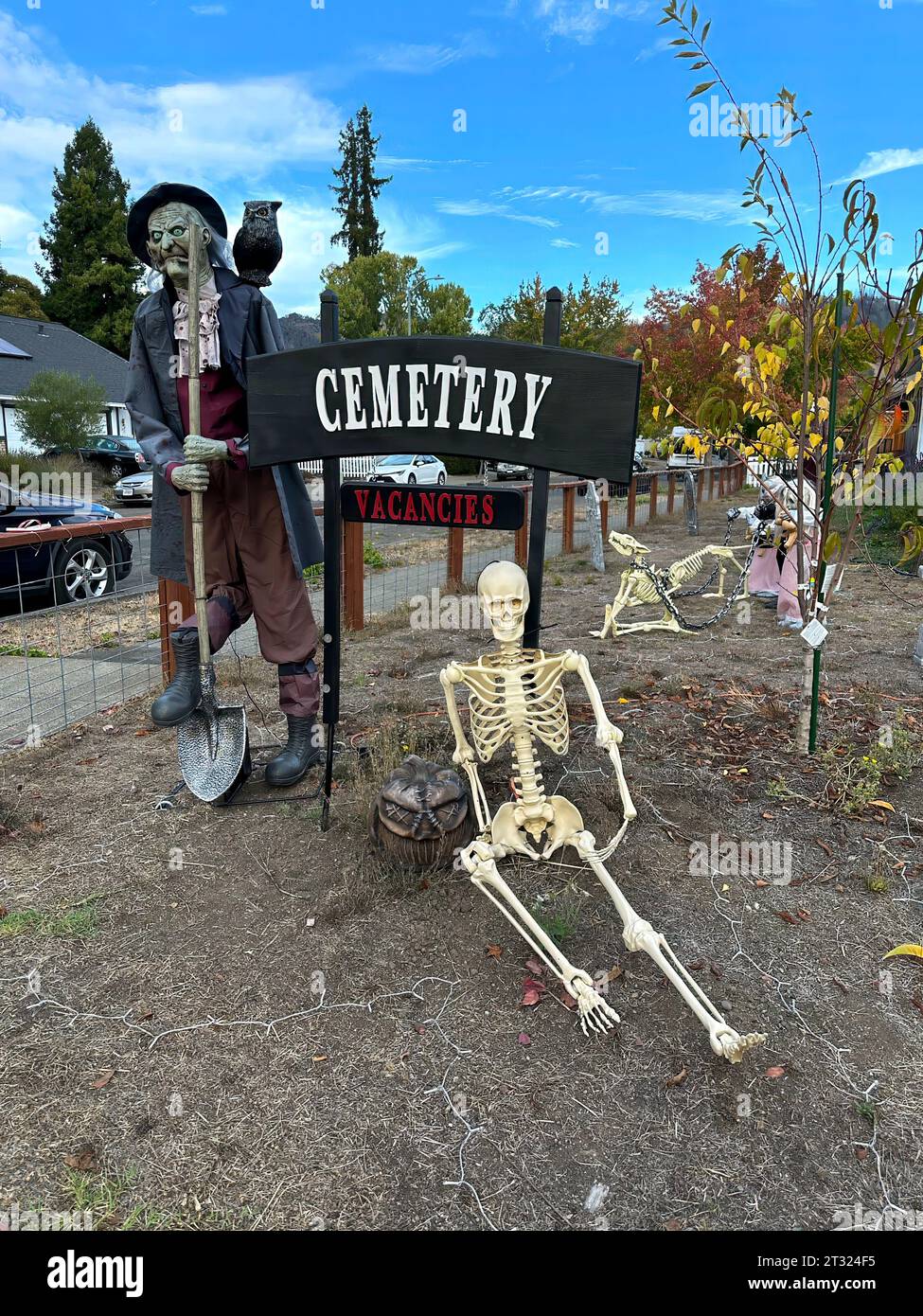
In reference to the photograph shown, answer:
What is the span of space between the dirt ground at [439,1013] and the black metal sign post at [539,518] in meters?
0.92

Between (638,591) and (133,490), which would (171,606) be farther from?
(133,490)

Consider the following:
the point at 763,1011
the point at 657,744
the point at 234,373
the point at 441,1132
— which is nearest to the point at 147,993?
the point at 441,1132

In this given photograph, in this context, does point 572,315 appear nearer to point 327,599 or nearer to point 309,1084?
point 327,599

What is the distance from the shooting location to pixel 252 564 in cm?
426

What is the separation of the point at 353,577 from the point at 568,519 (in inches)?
228

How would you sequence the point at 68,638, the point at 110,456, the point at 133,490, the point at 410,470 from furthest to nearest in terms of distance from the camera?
the point at 110,456 < the point at 410,470 < the point at 133,490 < the point at 68,638

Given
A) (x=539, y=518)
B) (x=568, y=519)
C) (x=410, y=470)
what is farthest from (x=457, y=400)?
(x=410, y=470)

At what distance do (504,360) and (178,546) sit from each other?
194 cm

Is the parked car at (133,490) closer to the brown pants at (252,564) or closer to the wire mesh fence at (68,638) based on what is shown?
the wire mesh fence at (68,638)

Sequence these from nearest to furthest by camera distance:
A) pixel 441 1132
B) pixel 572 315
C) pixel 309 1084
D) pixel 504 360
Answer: pixel 441 1132
pixel 309 1084
pixel 504 360
pixel 572 315

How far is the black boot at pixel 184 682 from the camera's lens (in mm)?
3918

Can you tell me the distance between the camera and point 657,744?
16.0ft

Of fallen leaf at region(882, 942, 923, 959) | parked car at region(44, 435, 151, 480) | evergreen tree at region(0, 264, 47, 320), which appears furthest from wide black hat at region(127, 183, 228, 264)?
evergreen tree at region(0, 264, 47, 320)

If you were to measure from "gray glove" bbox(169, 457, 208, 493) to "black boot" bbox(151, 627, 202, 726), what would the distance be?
2.28 feet
